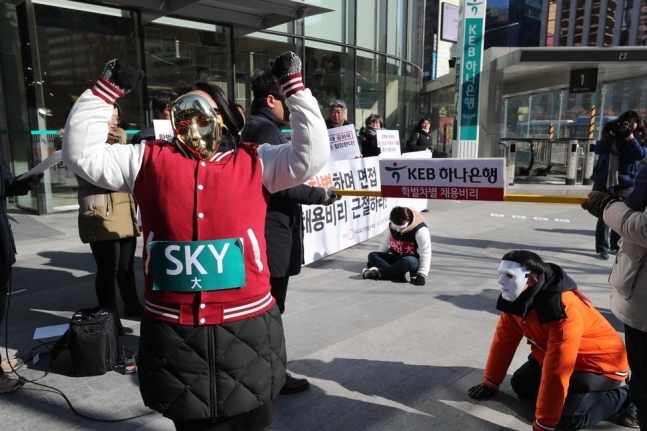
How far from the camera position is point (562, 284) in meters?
2.64

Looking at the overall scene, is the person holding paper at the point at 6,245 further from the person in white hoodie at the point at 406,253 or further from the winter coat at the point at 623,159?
the winter coat at the point at 623,159

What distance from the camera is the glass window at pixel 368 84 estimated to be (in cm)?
1475

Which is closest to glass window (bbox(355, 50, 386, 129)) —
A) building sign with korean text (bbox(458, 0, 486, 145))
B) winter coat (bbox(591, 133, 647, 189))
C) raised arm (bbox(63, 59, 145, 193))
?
building sign with korean text (bbox(458, 0, 486, 145))

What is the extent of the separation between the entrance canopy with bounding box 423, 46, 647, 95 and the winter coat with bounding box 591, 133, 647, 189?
6.81 m

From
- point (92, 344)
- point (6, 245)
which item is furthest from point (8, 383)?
point (6, 245)

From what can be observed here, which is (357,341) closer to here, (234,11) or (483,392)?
(483,392)

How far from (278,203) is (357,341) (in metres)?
1.54

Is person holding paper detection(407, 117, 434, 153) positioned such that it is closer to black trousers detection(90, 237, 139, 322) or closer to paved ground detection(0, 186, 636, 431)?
paved ground detection(0, 186, 636, 431)

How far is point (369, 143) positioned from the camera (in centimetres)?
821

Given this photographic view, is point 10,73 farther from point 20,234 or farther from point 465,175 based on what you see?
point 465,175

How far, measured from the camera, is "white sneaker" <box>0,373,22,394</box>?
123 inches

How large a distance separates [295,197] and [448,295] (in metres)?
2.70

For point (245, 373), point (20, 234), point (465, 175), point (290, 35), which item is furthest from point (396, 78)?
point (245, 373)

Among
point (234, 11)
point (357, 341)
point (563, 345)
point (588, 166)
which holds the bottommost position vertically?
point (357, 341)
